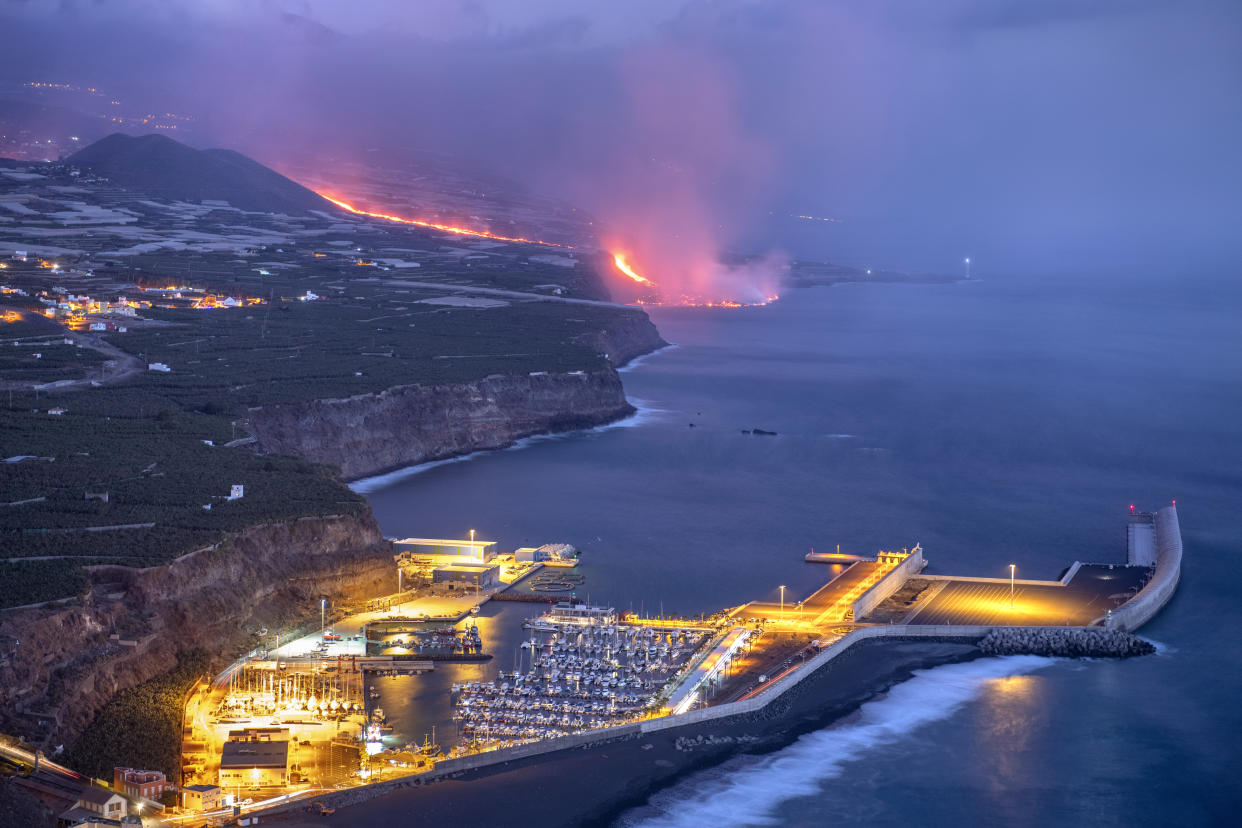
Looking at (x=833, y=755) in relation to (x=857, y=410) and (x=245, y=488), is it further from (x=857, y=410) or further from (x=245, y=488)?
(x=857, y=410)

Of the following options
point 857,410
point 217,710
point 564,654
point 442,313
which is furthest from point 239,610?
point 442,313

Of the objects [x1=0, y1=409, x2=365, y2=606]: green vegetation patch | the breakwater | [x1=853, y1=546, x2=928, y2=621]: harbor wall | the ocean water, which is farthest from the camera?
[x1=853, y1=546, x2=928, y2=621]: harbor wall

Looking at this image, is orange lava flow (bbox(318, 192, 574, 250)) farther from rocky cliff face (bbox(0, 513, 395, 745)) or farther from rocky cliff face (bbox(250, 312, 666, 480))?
rocky cliff face (bbox(0, 513, 395, 745))

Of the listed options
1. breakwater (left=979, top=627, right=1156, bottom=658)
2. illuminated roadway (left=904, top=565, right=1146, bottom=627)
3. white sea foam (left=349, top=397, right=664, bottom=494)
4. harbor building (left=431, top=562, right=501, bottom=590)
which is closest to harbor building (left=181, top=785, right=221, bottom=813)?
harbor building (left=431, top=562, right=501, bottom=590)

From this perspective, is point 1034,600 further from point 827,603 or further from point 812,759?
point 812,759

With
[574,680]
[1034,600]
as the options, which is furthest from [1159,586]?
[574,680]

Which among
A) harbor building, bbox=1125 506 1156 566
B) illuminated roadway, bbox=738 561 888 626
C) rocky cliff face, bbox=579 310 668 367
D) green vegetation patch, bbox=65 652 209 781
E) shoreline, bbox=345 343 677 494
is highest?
rocky cliff face, bbox=579 310 668 367

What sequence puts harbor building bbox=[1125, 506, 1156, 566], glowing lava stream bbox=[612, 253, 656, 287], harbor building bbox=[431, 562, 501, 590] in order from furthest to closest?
glowing lava stream bbox=[612, 253, 656, 287] → harbor building bbox=[1125, 506, 1156, 566] → harbor building bbox=[431, 562, 501, 590]

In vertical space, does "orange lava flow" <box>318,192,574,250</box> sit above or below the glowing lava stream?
above
